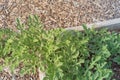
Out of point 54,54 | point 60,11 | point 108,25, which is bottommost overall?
point 54,54

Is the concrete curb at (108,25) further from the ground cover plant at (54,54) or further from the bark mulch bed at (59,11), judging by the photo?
the ground cover plant at (54,54)

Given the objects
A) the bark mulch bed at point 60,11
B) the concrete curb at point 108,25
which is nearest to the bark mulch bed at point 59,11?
the bark mulch bed at point 60,11

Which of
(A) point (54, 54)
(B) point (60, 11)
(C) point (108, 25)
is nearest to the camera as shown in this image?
(A) point (54, 54)

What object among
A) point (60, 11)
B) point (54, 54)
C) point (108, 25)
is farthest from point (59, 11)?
point (54, 54)

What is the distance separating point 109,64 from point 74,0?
973 millimetres

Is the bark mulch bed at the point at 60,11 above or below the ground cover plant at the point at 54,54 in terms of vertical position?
above

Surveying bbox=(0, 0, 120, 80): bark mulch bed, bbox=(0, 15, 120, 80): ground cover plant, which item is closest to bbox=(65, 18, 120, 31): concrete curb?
bbox=(0, 0, 120, 80): bark mulch bed

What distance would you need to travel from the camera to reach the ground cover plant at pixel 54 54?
3.47 meters

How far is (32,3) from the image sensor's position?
422 centimetres

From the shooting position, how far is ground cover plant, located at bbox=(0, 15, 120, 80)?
11.4 ft

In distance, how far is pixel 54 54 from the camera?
11.5ft

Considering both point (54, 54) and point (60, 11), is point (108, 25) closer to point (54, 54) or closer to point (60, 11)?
point (60, 11)

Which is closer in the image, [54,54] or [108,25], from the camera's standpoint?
[54,54]

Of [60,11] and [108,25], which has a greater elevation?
[60,11]
